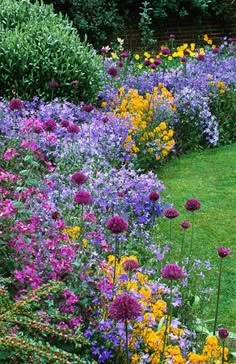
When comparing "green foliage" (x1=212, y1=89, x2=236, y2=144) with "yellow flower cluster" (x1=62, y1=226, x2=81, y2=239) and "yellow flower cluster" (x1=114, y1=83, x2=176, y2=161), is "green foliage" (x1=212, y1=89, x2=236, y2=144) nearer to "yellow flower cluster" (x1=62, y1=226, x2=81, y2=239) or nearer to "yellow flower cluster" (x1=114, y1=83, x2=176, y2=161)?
"yellow flower cluster" (x1=114, y1=83, x2=176, y2=161)

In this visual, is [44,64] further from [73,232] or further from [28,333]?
[28,333]

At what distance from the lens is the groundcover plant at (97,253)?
253cm

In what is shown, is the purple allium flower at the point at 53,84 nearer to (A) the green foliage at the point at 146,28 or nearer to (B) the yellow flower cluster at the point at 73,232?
(B) the yellow flower cluster at the point at 73,232

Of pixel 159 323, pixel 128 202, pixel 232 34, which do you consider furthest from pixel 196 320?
pixel 232 34

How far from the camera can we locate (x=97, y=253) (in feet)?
11.1

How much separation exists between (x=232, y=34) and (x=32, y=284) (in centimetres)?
1263

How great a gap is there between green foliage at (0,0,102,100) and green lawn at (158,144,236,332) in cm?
125

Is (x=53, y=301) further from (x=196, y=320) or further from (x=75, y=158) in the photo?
(x=75, y=158)

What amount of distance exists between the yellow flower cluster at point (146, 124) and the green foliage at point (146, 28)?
5738 millimetres

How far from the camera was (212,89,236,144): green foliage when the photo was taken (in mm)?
7539

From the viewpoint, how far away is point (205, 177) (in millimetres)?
6574

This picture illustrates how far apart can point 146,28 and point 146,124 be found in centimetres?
663

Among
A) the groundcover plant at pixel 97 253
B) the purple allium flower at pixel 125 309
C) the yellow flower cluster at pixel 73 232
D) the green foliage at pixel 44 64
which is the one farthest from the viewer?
the green foliage at pixel 44 64

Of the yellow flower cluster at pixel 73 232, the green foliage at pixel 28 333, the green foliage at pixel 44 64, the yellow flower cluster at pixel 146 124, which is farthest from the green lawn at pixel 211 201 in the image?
the green foliage at pixel 28 333
